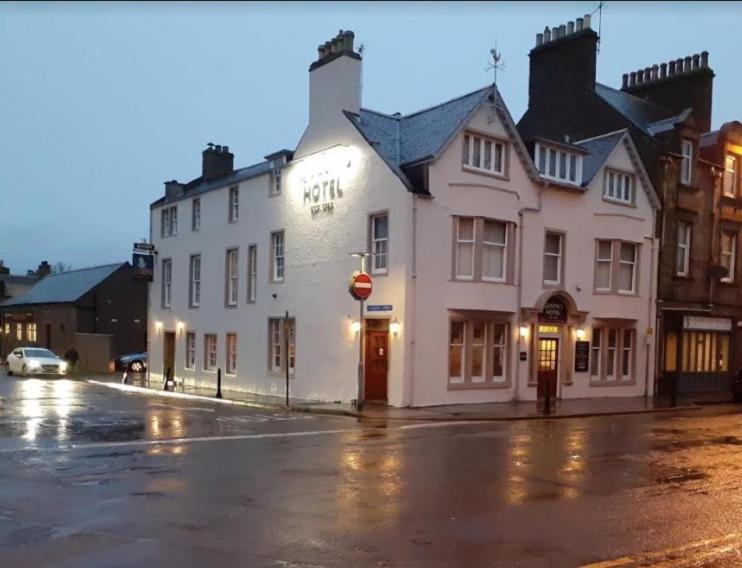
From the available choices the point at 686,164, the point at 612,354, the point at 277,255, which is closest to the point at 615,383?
the point at 612,354

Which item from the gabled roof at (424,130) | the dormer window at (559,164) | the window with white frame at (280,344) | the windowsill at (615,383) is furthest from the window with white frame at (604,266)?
the window with white frame at (280,344)

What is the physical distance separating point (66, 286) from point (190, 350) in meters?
23.6

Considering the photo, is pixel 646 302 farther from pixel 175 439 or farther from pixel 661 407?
pixel 175 439

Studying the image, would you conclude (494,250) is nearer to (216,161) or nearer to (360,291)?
(360,291)

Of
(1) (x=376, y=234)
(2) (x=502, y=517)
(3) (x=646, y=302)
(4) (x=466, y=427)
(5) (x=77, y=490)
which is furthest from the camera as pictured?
(3) (x=646, y=302)

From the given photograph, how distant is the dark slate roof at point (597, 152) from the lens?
89.9ft

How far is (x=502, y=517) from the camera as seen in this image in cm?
850

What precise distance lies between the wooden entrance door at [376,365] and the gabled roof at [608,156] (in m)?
9.83

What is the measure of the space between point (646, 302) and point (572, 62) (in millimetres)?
10929

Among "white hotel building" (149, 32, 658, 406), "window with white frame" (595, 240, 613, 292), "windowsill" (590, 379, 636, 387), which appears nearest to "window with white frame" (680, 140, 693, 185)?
"white hotel building" (149, 32, 658, 406)

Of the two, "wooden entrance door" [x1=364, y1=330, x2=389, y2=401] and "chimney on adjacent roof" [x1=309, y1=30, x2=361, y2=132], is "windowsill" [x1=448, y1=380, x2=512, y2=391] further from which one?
"chimney on adjacent roof" [x1=309, y1=30, x2=361, y2=132]

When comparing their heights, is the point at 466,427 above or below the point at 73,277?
below

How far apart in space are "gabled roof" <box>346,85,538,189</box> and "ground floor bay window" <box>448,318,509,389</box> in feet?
16.5

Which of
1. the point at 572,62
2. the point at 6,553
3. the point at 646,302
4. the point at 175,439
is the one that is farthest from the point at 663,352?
the point at 6,553
